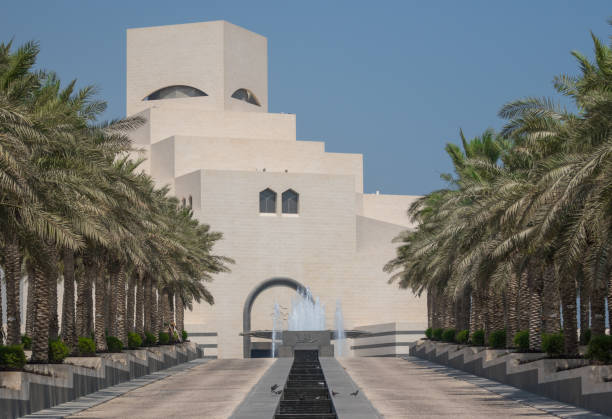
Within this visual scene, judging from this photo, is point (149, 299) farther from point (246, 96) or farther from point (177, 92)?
point (246, 96)

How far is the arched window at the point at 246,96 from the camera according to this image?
75438 mm

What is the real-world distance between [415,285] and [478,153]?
59.4ft

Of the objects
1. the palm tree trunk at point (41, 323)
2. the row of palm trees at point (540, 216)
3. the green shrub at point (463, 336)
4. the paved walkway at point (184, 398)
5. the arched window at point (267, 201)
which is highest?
the arched window at point (267, 201)

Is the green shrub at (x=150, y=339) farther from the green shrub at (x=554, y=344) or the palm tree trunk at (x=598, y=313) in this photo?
the palm tree trunk at (x=598, y=313)

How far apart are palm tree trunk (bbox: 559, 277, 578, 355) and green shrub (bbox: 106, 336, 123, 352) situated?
1476 cm

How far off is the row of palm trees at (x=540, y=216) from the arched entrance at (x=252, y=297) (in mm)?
31863

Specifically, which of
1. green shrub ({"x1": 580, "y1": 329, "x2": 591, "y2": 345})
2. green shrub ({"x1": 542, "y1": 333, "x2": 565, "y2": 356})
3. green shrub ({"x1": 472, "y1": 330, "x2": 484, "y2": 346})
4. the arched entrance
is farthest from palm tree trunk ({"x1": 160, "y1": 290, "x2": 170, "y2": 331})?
green shrub ({"x1": 542, "y1": 333, "x2": 565, "y2": 356})

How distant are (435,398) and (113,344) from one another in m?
12.5

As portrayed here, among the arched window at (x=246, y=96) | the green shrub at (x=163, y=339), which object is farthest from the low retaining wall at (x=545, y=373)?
the arched window at (x=246, y=96)

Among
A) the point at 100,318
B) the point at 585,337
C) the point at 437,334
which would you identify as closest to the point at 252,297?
the point at 437,334

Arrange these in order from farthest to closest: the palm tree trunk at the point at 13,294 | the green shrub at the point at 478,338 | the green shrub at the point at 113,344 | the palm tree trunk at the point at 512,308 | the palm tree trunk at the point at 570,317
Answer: the green shrub at the point at 478,338 → the green shrub at the point at 113,344 → the palm tree trunk at the point at 512,308 → the palm tree trunk at the point at 570,317 → the palm tree trunk at the point at 13,294

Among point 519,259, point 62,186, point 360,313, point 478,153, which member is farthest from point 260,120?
point 62,186

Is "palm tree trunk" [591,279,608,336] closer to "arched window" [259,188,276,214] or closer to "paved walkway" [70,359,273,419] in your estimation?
"paved walkway" [70,359,273,419]

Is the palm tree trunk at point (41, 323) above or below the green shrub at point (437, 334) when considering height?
above
